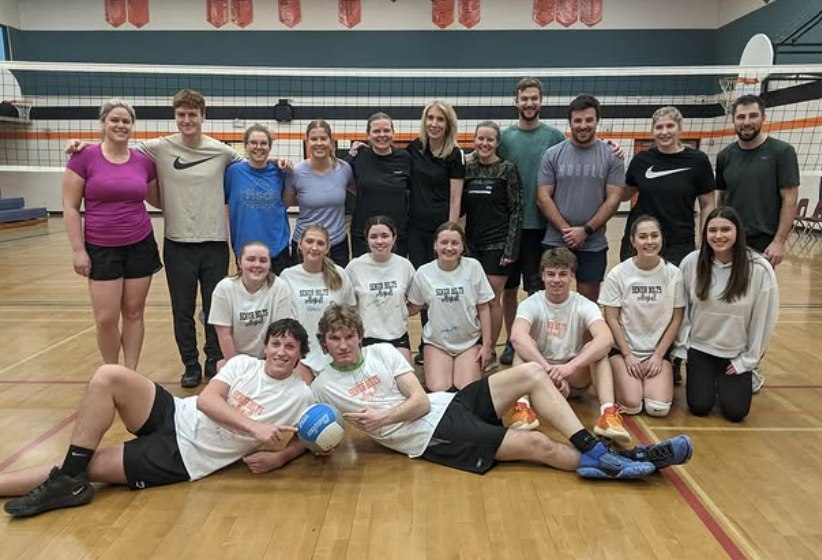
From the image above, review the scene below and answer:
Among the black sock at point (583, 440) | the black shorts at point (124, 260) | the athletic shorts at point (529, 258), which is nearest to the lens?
the black sock at point (583, 440)

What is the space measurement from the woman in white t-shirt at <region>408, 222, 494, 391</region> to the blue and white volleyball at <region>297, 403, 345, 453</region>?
1.23 meters

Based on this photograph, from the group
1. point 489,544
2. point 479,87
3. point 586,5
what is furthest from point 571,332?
point 586,5

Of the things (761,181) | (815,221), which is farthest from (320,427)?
(815,221)

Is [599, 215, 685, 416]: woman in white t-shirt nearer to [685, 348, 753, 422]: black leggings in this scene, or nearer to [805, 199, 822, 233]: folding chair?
[685, 348, 753, 422]: black leggings

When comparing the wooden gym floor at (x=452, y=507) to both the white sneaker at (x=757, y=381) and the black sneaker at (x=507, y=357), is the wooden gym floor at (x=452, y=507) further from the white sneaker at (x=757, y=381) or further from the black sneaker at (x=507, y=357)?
the black sneaker at (x=507, y=357)

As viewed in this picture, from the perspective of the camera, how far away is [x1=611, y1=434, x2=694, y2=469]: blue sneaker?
3000 millimetres

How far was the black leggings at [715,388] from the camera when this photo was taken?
390 centimetres

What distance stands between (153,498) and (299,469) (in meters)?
0.70

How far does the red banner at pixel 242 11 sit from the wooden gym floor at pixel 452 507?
52.2 feet

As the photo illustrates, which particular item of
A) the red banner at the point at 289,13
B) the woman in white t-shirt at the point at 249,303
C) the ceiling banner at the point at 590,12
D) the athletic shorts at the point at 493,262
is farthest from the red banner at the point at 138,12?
the woman in white t-shirt at the point at 249,303

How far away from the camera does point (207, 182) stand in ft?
14.2

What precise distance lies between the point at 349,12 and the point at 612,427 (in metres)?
17.0

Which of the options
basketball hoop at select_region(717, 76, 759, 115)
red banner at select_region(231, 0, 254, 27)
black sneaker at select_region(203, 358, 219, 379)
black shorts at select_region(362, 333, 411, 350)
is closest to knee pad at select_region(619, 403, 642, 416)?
black shorts at select_region(362, 333, 411, 350)

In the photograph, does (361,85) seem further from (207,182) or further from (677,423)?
(677,423)
